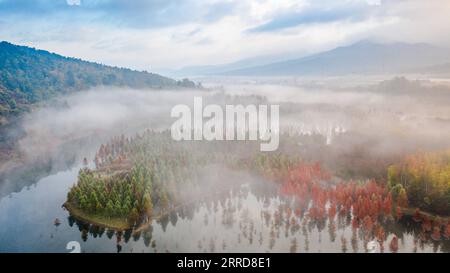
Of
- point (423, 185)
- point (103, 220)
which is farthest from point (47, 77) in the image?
point (423, 185)

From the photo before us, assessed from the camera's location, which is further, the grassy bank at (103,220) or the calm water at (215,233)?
the grassy bank at (103,220)

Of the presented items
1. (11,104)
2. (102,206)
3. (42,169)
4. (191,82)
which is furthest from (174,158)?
(191,82)

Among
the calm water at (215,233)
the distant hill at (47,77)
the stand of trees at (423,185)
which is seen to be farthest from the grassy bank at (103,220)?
the distant hill at (47,77)

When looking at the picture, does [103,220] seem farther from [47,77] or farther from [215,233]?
[47,77]

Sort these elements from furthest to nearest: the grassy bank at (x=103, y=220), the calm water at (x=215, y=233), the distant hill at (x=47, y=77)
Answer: the distant hill at (x=47, y=77) → the grassy bank at (x=103, y=220) → the calm water at (x=215, y=233)

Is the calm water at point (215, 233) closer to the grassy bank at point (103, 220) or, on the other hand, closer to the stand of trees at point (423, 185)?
the grassy bank at point (103, 220)

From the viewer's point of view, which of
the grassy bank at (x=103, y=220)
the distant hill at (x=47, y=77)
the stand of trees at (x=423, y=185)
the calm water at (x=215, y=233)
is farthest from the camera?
the distant hill at (x=47, y=77)
